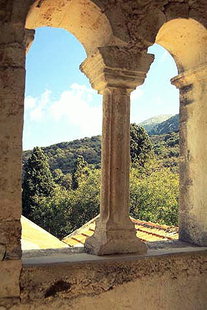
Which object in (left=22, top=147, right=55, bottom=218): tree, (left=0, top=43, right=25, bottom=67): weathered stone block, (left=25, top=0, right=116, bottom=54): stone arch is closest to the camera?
(left=0, top=43, right=25, bottom=67): weathered stone block

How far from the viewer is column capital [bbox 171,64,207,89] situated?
147 inches

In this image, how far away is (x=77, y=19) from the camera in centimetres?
329

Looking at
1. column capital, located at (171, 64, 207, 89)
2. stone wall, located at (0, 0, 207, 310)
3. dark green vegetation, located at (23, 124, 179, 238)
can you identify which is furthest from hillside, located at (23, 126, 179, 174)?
stone wall, located at (0, 0, 207, 310)

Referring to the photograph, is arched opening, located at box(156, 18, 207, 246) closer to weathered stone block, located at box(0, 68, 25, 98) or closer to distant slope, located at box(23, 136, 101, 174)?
weathered stone block, located at box(0, 68, 25, 98)

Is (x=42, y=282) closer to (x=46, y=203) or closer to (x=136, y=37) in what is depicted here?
(x=136, y=37)

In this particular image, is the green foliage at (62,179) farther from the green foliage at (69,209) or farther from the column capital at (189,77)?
the column capital at (189,77)

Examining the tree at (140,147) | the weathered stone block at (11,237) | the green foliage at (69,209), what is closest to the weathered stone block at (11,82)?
the weathered stone block at (11,237)

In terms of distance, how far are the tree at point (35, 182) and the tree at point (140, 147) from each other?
7.60 meters

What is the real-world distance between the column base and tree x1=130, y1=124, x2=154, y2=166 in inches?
1133

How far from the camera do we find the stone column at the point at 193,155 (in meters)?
3.72

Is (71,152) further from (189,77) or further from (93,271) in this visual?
(93,271)

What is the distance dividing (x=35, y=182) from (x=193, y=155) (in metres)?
27.5

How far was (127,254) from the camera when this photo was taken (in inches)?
122

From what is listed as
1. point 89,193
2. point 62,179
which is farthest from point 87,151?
point 89,193
